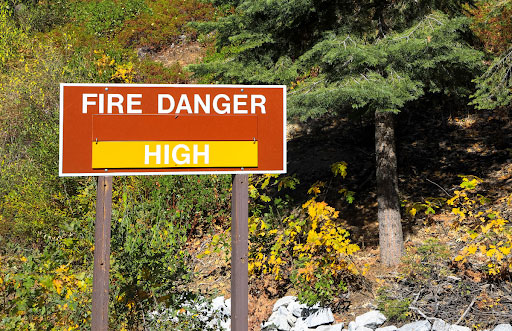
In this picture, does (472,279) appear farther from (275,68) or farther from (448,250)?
(275,68)

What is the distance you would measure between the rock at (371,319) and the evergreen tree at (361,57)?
4.13ft

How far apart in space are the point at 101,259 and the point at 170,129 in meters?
1.23

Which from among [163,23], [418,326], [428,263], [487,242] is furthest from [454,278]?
[163,23]

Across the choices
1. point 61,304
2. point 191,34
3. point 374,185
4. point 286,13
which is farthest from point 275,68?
point 191,34

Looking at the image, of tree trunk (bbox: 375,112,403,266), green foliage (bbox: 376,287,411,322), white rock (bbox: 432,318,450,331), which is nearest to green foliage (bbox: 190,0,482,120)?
tree trunk (bbox: 375,112,403,266)

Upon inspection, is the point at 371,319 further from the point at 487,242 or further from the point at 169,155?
the point at 169,155

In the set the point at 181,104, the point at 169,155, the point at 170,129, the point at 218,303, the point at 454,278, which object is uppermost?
the point at 181,104

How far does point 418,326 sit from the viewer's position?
621 cm

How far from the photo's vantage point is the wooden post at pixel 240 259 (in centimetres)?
431

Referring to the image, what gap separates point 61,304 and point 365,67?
4.80 metres

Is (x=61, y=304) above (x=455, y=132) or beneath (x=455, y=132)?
beneath

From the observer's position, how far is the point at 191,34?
63.2 feet

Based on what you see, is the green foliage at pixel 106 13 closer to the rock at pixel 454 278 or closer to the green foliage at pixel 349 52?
the green foliage at pixel 349 52

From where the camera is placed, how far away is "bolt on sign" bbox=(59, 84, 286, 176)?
434 cm
